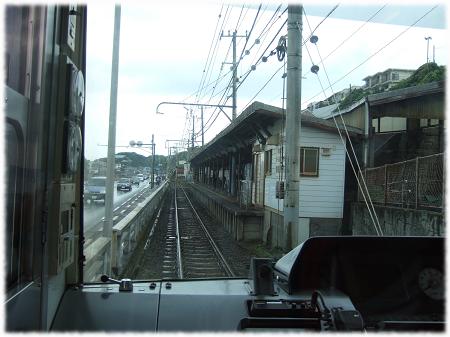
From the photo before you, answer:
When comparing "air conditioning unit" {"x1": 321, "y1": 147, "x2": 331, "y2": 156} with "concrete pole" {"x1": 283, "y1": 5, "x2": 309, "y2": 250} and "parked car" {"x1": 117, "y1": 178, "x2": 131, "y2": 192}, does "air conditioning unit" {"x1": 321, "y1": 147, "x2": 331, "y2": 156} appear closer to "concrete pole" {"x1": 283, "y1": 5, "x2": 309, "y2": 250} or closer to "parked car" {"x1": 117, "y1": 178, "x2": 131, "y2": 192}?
"concrete pole" {"x1": 283, "y1": 5, "x2": 309, "y2": 250}

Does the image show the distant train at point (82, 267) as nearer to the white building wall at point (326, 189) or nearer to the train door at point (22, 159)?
the train door at point (22, 159)

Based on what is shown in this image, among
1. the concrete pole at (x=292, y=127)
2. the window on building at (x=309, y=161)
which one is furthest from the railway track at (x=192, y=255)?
the window on building at (x=309, y=161)

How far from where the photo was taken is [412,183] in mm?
9922

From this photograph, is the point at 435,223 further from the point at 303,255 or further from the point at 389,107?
the point at 303,255

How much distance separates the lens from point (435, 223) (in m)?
8.22

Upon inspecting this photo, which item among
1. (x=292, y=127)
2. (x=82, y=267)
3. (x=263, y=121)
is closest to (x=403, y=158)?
(x=263, y=121)

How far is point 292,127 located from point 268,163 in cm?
679

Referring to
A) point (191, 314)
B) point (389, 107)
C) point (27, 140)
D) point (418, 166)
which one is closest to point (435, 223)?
point (418, 166)

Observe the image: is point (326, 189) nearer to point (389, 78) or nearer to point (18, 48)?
point (18, 48)

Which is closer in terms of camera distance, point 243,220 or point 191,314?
point 191,314

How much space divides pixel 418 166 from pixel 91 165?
8359 mm

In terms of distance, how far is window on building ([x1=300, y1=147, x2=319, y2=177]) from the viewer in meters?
13.0

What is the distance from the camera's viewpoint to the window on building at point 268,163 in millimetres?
15344

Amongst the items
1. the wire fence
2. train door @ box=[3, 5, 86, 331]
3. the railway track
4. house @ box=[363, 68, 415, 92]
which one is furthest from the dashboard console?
house @ box=[363, 68, 415, 92]
